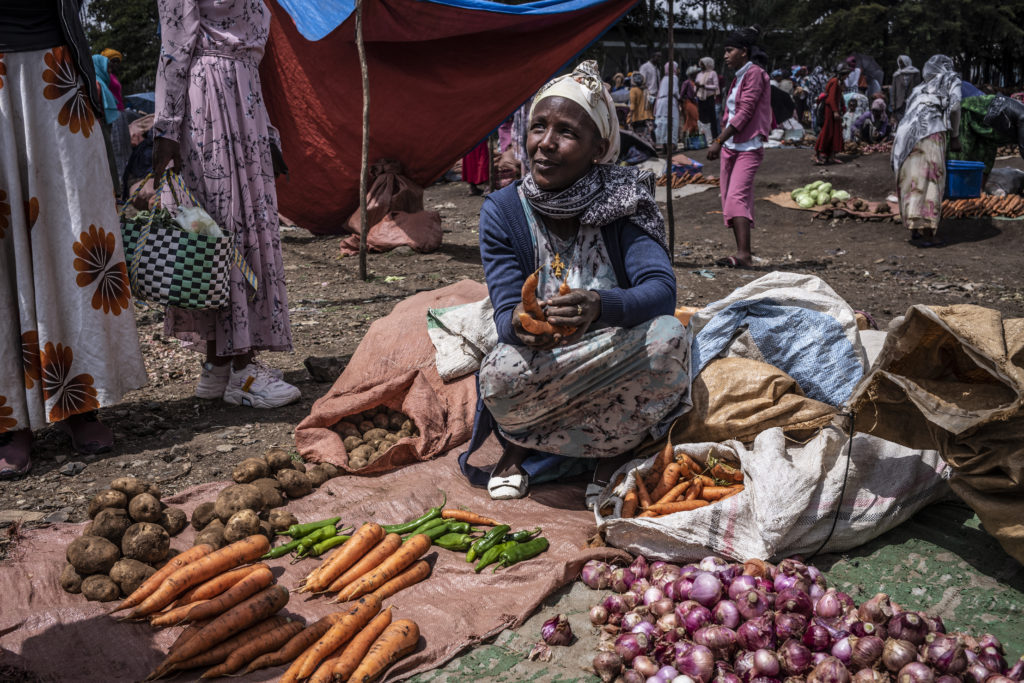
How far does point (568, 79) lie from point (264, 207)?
1956mm

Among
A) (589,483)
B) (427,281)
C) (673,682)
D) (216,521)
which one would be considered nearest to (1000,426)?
(673,682)

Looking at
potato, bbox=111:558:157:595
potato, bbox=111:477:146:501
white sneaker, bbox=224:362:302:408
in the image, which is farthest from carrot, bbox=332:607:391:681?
white sneaker, bbox=224:362:302:408

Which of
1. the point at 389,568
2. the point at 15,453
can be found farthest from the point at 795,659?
the point at 15,453

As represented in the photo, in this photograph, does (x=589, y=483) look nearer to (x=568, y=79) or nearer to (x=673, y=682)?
(x=673, y=682)

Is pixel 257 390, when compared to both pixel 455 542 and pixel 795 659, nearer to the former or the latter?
pixel 455 542

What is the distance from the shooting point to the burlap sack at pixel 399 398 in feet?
11.9

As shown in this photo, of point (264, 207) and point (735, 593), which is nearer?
point (735, 593)

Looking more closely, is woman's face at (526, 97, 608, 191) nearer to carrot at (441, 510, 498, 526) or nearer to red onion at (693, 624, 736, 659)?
carrot at (441, 510, 498, 526)

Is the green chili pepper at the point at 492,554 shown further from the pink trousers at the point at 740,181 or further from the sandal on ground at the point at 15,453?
the pink trousers at the point at 740,181

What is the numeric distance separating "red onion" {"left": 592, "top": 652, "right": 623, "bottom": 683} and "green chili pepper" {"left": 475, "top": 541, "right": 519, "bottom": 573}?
2.12ft

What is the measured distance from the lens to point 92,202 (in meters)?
3.57

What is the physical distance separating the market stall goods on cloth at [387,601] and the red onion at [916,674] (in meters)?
0.94

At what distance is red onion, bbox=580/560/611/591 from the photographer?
2.57 metres

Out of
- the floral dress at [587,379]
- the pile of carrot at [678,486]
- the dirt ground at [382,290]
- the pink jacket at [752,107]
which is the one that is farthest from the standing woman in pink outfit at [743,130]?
the pile of carrot at [678,486]
